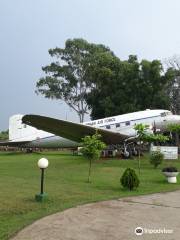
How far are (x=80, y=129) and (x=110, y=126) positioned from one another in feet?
14.6

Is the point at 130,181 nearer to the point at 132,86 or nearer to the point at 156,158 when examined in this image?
the point at 156,158

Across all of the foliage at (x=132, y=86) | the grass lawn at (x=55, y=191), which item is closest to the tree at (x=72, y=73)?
the foliage at (x=132, y=86)

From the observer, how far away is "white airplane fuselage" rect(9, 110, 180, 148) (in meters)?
31.5

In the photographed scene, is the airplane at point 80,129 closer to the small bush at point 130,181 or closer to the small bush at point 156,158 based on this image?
the small bush at point 156,158

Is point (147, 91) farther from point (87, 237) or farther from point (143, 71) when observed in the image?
point (87, 237)

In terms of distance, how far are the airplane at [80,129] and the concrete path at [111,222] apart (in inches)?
599

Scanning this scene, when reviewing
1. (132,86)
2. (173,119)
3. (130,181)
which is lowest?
(130,181)

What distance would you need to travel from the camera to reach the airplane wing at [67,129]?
26431 mm

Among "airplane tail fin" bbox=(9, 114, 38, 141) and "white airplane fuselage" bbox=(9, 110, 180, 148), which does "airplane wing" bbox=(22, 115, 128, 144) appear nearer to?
"white airplane fuselage" bbox=(9, 110, 180, 148)

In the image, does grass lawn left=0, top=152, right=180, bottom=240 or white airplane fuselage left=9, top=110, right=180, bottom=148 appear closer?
grass lawn left=0, top=152, right=180, bottom=240

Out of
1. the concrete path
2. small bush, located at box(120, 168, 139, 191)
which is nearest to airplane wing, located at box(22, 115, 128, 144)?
small bush, located at box(120, 168, 139, 191)

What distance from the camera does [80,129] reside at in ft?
95.0

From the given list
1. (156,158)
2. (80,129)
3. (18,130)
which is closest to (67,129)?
(80,129)

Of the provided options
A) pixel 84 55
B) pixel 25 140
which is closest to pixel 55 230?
pixel 25 140
